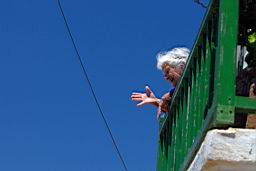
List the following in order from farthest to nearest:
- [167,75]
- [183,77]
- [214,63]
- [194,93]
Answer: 1. [167,75]
2. [183,77]
3. [194,93]
4. [214,63]

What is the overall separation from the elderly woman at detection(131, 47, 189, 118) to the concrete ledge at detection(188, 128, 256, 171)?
1.69 metres

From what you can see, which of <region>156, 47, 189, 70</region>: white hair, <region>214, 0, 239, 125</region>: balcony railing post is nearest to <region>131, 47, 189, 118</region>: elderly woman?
<region>156, 47, 189, 70</region>: white hair

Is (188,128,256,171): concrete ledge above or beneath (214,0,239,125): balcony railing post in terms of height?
beneath

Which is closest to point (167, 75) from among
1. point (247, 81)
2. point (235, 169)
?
point (247, 81)

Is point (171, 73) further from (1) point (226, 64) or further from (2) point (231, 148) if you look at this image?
(2) point (231, 148)

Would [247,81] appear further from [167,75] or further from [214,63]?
[167,75]

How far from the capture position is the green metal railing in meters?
3.71

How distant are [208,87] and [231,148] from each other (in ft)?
1.64

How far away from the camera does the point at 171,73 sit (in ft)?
17.8

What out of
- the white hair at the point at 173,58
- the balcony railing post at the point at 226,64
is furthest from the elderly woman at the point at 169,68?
the balcony railing post at the point at 226,64

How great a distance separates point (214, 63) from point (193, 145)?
0.46 metres

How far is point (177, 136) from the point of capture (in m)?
4.93

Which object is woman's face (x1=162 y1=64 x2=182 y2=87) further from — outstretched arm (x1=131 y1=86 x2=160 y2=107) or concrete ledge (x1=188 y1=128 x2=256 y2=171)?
concrete ledge (x1=188 y1=128 x2=256 y2=171)

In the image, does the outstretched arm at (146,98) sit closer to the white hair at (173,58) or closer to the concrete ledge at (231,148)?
the white hair at (173,58)
